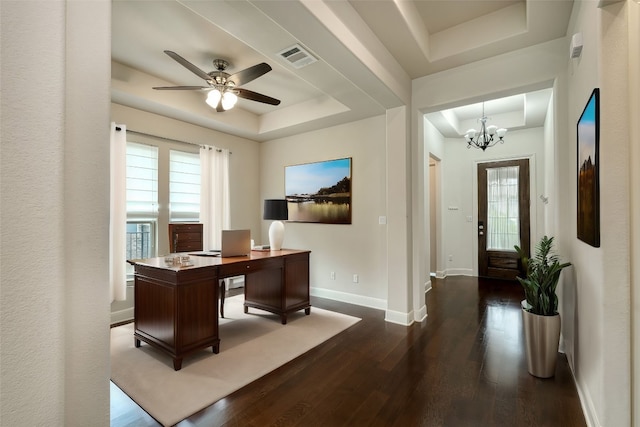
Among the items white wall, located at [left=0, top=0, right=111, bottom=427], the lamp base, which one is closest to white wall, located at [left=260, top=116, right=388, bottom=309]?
the lamp base

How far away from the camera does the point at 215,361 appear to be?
8.38 ft

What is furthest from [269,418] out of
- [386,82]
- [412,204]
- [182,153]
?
[182,153]

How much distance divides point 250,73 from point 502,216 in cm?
520

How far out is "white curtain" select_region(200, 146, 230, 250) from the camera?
457 cm

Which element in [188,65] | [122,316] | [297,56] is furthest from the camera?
[122,316]

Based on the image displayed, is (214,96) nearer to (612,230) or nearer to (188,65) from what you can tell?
(188,65)

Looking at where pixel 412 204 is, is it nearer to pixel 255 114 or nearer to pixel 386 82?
pixel 386 82

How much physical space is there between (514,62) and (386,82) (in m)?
1.25

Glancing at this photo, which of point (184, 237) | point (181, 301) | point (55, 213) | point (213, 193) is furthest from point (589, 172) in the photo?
point (213, 193)

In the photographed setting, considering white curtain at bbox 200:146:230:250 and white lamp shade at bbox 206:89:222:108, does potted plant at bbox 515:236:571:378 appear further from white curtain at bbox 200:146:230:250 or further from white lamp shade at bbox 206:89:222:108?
white curtain at bbox 200:146:230:250

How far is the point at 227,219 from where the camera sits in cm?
486

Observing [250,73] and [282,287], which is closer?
[250,73]

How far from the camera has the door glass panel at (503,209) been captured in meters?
5.50

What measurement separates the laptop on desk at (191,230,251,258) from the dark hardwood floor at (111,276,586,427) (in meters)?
1.24
